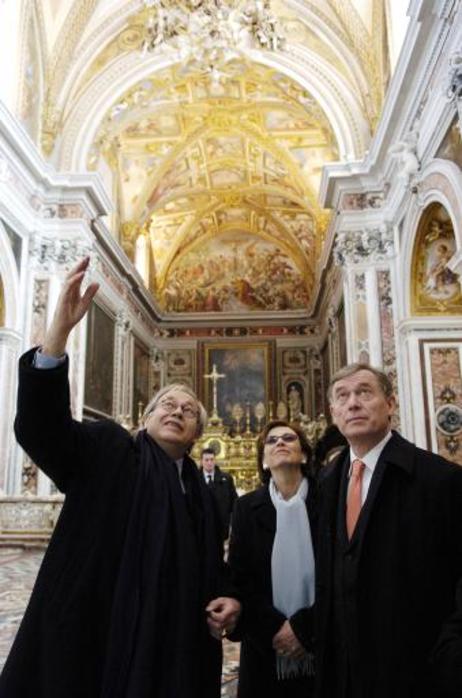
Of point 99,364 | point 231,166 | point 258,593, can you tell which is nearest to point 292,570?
point 258,593

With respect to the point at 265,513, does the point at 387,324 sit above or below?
above

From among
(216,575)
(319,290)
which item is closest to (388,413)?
(216,575)

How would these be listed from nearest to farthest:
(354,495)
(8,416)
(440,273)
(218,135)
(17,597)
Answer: (354,495)
(17,597)
(440,273)
(8,416)
(218,135)

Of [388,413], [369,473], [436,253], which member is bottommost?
[369,473]

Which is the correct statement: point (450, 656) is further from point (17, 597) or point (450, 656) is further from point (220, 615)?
point (17, 597)

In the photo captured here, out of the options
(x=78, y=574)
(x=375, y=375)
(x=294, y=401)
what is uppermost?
(x=294, y=401)

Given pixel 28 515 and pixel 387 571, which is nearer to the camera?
pixel 387 571

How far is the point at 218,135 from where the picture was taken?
52.6 feet

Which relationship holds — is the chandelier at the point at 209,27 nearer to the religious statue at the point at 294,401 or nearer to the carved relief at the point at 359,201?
the carved relief at the point at 359,201

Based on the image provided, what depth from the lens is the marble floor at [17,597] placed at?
149 inches

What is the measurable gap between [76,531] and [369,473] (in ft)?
3.23

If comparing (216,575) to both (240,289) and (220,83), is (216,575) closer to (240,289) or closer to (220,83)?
(220,83)

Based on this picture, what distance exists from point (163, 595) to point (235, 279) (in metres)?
20.1

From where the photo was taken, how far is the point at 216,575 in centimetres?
200
